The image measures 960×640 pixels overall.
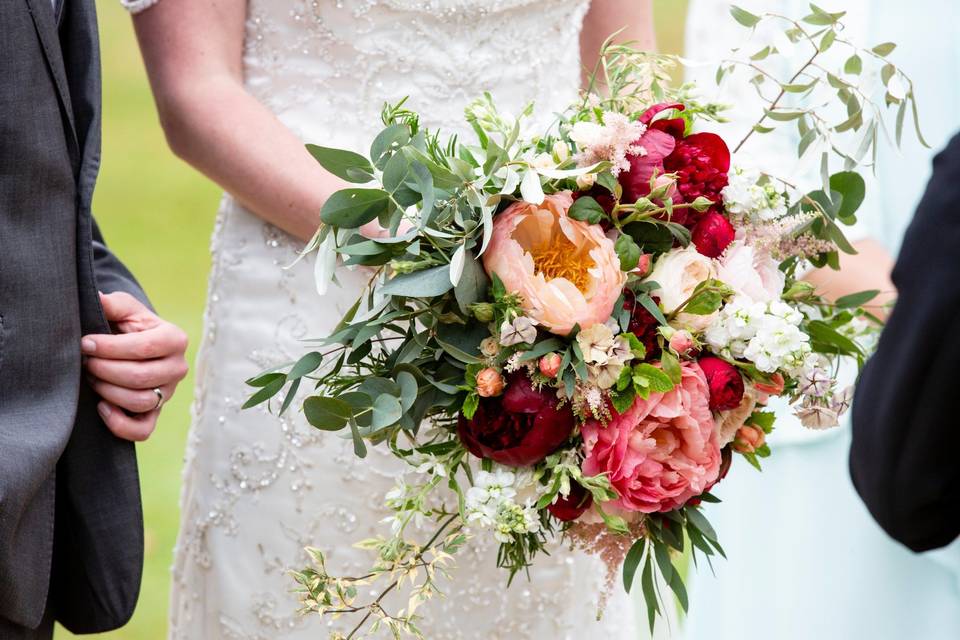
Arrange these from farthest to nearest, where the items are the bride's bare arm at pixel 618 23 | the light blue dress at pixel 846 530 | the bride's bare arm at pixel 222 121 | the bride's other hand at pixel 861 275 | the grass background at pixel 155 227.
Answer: the grass background at pixel 155 227, the light blue dress at pixel 846 530, the bride's other hand at pixel 861 275, the bride's bare arm at pixel 618 23, the bride's bare arm at pixel 222 121

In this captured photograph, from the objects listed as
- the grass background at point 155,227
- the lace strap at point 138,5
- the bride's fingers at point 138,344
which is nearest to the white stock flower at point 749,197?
the bride's fingers at point 138,344

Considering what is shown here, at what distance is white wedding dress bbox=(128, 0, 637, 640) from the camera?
198 centimetres

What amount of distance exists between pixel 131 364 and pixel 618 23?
122 centimetres

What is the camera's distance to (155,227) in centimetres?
991

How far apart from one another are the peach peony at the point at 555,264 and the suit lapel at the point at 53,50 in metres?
0.58

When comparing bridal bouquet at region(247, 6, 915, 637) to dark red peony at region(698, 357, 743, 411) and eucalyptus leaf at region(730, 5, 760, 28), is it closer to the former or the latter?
dark red peony at region(698, 357, 743, 411)

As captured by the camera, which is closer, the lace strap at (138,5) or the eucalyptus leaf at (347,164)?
the eucalyptus leaf at (347,164)

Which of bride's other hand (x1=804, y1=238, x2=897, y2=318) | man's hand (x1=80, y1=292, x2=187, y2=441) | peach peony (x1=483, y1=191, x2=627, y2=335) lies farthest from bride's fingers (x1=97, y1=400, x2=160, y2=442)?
bride's other hand (x1=804, y1=238, x2=897, y2=318)

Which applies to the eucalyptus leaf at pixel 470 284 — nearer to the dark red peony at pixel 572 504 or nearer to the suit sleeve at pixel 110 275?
the dark red peony at pixel 572 504

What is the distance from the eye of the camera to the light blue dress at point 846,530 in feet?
8.35

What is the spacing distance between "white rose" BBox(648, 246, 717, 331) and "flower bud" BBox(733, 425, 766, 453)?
183 millimetres

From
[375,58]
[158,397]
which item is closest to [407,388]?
[158,397]

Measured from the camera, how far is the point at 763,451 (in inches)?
62.3

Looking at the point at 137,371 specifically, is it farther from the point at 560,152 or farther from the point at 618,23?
the point at 618,23
